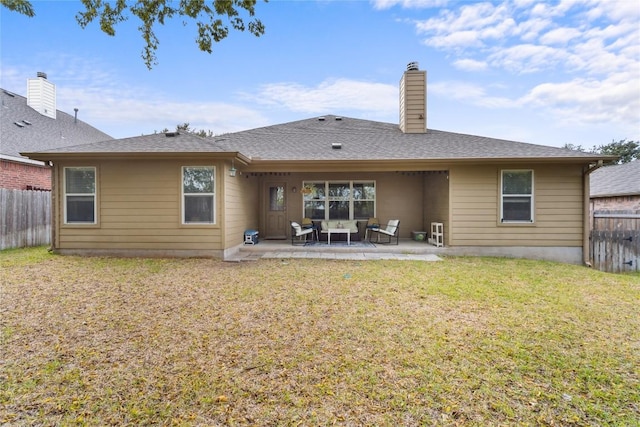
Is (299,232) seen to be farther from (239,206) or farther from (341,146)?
(341,146)

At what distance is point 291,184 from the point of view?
10.3 meters

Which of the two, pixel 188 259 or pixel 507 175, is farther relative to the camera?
pixel 507 175

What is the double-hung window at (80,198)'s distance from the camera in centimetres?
763

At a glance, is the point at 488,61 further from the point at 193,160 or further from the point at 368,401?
the point at 368,401

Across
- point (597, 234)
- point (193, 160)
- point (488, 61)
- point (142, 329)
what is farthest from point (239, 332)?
point (488, 61)

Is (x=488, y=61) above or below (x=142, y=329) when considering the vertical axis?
above

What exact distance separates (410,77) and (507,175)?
4.99 m

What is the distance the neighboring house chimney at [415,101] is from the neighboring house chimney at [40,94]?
16019 mm

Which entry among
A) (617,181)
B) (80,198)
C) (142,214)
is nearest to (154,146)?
(142,214)

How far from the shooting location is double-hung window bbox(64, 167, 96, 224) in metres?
7.63

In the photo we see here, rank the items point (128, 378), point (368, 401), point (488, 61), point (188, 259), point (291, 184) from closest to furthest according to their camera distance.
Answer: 1. point (368, 401)
2. point (128, 378)
3. point (188, 259)
4. point (291, 184)
5. point (488, 61)

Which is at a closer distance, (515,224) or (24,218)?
(515,224)

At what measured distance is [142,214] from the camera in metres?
7.53

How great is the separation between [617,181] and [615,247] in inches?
297
